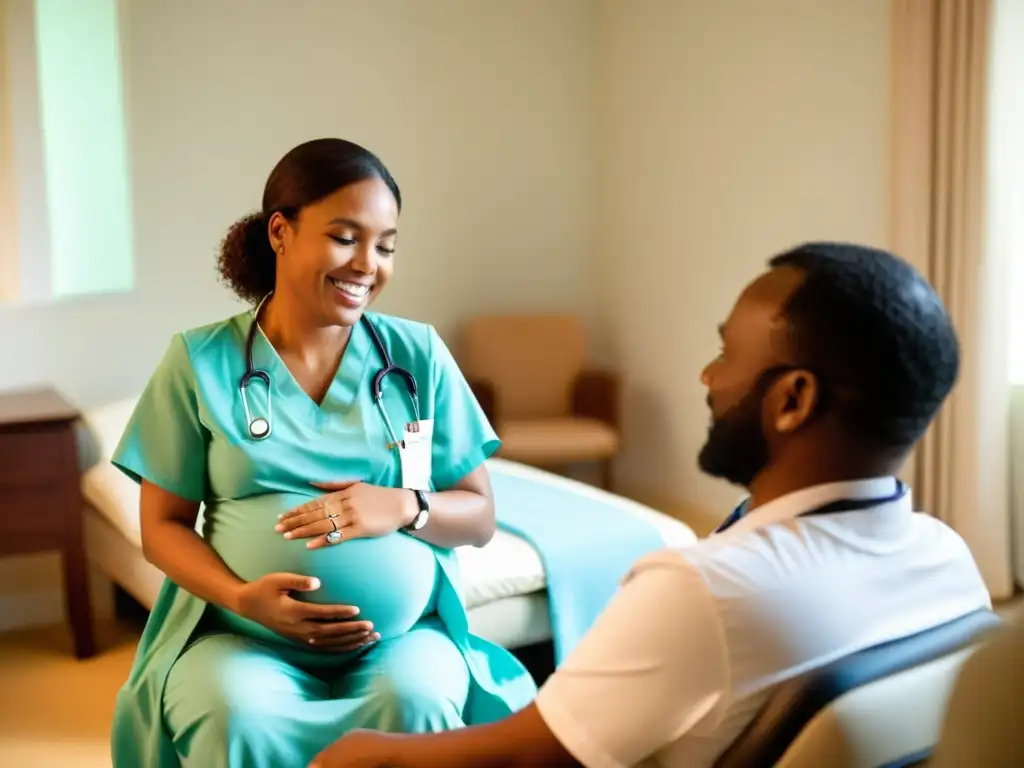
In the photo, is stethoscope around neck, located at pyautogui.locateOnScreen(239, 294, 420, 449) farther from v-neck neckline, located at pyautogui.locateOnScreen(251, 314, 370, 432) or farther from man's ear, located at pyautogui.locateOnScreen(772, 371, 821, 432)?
man's ear, located at pyautogui.locateOnScreen(772, 371, 821, 432)

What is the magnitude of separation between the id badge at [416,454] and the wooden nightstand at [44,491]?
1637mm

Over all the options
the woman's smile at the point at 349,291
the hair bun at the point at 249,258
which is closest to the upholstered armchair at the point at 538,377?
the hair bun at the point at 249,258

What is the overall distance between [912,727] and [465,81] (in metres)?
3.89

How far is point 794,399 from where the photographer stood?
1108 mm

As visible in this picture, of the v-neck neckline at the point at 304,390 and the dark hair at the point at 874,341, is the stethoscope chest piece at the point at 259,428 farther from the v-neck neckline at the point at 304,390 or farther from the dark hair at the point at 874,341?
the dark hair at the point at 874,341

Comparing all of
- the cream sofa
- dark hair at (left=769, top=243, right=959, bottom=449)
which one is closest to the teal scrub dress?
the cream sofa

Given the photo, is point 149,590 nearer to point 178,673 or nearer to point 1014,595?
point 178,673

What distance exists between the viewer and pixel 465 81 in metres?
4.56

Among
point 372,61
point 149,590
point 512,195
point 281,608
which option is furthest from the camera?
point 512,195

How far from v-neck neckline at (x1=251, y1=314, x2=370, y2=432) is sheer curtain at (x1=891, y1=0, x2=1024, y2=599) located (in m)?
1.98

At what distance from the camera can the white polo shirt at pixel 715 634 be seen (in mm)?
1021

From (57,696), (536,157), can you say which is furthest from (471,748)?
(536,157)

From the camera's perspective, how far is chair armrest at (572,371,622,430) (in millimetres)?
4500

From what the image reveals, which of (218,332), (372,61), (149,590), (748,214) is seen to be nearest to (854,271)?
(218,332)
